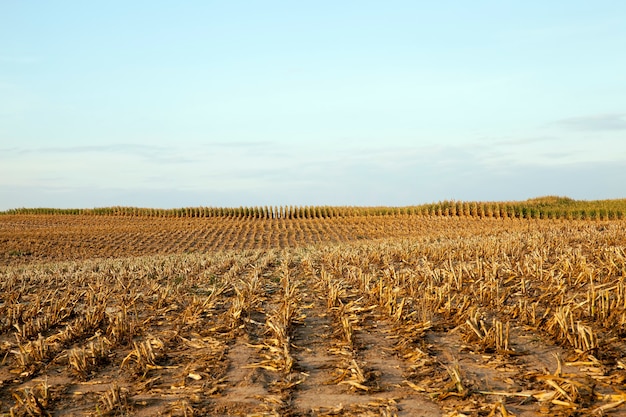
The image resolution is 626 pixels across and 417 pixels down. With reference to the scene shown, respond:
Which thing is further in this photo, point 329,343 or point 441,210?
point 441,210

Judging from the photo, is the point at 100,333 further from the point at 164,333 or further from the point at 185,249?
the point at 185,249

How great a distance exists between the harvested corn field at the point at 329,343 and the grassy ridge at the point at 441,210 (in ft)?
103

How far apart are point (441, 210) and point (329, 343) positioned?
40.3m

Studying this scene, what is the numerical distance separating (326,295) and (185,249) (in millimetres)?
23109

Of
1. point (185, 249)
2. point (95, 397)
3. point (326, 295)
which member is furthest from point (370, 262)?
point (185, 249)

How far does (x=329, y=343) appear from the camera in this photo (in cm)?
756

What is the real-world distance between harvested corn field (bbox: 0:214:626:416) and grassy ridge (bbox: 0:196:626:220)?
103 feet

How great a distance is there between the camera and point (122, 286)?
1211cm

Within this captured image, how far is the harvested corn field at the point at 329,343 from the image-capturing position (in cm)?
568

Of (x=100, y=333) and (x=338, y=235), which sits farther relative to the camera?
(x=338, y=235)

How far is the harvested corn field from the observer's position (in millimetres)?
5680

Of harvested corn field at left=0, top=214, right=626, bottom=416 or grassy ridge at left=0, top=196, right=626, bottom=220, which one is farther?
grassy ridge at left=0, top=196, right=626, bottom=220

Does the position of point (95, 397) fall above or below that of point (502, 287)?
below

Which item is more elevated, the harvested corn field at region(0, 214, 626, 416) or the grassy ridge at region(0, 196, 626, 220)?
the grassy ridge at region(0, 196, 626, 220)
